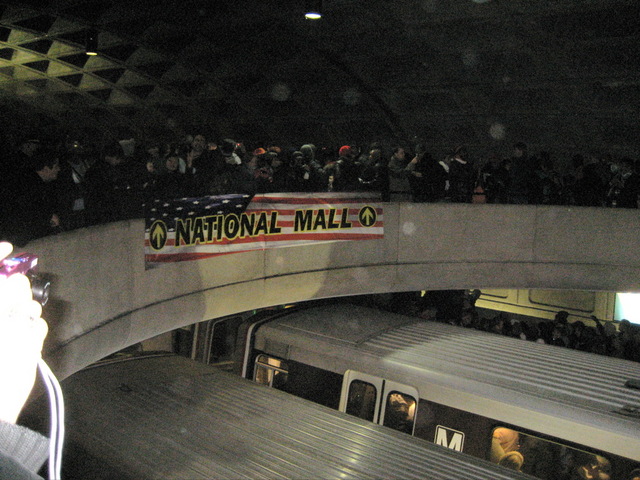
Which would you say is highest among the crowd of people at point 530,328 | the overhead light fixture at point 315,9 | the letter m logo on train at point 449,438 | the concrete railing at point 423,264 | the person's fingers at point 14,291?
the overhead light fixture at point 315,9

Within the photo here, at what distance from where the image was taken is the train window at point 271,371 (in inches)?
344

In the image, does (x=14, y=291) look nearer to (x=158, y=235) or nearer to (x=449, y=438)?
(x=158, y=235)

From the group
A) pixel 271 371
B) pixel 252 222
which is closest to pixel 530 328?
pixel 271 371

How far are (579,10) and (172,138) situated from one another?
63.5 ft

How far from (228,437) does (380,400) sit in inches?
92.4

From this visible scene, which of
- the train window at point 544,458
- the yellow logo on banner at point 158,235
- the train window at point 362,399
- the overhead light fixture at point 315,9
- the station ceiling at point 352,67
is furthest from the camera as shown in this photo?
the station ceiling at point 352,67

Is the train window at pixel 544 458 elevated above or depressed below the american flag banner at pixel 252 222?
below

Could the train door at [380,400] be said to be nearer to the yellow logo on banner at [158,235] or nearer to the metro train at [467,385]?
the metro train at [467,385]

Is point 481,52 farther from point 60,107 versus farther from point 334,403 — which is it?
point 60,107

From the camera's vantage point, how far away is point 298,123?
24.1 metres

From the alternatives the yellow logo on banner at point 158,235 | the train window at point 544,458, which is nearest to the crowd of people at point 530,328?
the train window at point 544,458

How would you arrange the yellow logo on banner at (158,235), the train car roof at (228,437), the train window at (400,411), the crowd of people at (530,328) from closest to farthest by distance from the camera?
the train car roof at (228,437)
the yellow logo on banner at (158,235)
the train window at (400,411)
the crowd of people at (530,328)

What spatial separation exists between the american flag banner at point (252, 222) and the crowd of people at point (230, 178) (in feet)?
0.61

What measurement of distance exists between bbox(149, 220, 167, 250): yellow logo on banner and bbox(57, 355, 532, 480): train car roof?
1.96 metres
